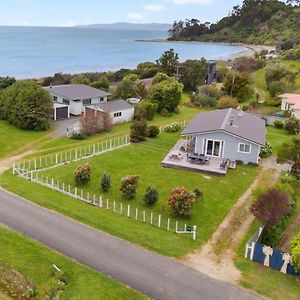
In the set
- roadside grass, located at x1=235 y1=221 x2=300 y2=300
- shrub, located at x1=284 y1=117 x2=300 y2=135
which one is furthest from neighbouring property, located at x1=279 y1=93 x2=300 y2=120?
roadside grass, located at x1=235 y1=221 x2=300 y2=300

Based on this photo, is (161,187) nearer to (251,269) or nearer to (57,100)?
(251,269)

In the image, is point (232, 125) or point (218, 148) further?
point (232, 125)

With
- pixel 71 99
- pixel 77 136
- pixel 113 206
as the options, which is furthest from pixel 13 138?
pixel 113 206

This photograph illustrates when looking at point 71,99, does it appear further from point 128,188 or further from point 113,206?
point 113,206

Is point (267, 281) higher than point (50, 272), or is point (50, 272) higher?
point (50, 272)

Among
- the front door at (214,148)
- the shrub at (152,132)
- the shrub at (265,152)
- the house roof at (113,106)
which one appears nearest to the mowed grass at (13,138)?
the house roof at (113,106)

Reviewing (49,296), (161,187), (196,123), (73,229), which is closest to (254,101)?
(196,123)
